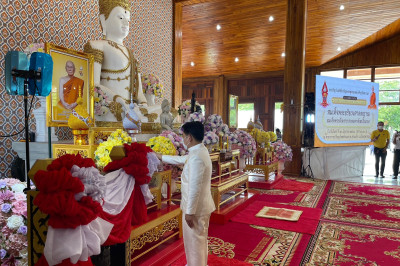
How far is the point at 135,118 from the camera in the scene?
251 centimetres

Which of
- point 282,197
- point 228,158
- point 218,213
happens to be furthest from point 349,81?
point 218,213

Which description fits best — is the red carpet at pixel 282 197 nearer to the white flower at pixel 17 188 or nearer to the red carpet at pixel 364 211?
the red carpet at pixel 364 211

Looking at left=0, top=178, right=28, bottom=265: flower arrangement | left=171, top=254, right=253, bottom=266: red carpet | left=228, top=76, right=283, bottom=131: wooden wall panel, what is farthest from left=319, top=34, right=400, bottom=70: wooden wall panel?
left=0, top=178, right=28, bottom=265: flower arrangement

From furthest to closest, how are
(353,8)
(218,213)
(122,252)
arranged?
(353,8) < (218,213) < (122,252)

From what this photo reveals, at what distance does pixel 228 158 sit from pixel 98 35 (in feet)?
9.91

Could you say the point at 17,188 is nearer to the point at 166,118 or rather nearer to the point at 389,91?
the point at 166,118

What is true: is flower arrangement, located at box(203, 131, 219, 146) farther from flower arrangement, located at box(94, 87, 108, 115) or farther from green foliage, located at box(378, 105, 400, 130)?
green foliage, located at box(378, 105, 400, 130)

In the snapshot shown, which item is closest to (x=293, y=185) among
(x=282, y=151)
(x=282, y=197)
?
(x=282, y=151)

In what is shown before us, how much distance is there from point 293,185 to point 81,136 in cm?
433

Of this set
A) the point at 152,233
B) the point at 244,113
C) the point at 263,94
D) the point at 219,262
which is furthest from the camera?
the point at 244,113

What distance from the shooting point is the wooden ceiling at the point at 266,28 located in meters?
7.50

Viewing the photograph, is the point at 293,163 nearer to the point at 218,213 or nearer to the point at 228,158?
the point at 228,158

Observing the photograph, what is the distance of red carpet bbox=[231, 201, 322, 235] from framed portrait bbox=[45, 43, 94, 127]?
2290 millimetres

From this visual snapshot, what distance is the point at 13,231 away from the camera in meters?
1.39
